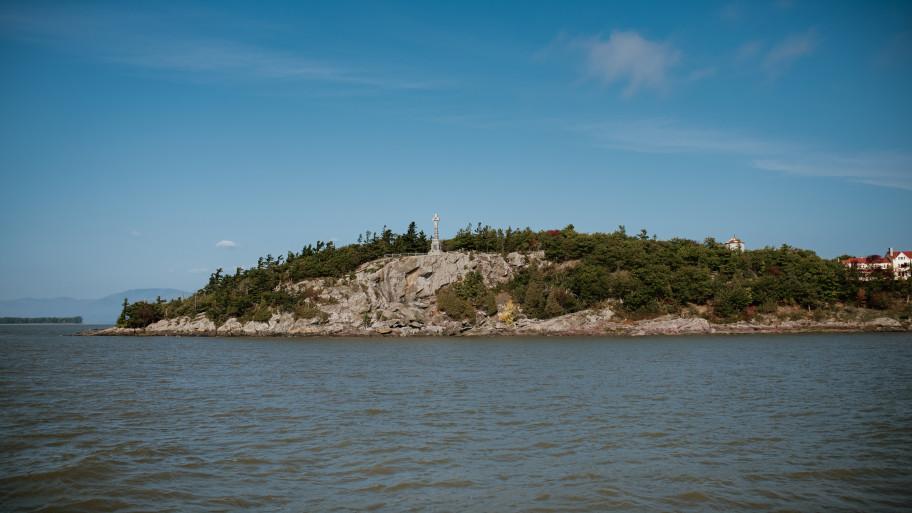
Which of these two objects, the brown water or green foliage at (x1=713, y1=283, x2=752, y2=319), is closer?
the brown water

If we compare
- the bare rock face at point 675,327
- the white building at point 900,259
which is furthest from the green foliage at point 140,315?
the white building at point 900,259

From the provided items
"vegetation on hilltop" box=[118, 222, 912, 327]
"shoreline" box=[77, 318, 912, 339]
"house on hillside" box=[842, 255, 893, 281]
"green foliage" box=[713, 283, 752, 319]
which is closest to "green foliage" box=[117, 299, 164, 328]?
"vegetation on hilltop" box=[118, 222, 912, 327]

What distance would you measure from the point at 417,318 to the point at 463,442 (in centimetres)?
8076

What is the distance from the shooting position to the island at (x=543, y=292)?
9281 cm

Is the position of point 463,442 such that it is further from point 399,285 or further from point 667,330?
point 399,285

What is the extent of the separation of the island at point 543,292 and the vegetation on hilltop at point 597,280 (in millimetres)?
234

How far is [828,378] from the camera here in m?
32.5

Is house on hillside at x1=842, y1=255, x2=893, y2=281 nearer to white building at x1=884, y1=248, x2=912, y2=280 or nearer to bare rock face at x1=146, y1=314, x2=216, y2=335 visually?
white building at x1=884, y1=248, x2=912, y2=280

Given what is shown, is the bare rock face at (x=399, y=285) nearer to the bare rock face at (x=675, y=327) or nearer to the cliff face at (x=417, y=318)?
the cliff face at (x=417, y=318)

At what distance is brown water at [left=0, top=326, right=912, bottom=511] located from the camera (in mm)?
12461

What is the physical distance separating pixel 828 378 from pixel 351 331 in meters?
75.9

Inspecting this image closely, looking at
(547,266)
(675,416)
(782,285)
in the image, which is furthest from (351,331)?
(675,416)

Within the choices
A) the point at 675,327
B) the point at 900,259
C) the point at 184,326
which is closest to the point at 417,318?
the point at 675,327

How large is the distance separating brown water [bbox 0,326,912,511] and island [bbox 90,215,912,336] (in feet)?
197
